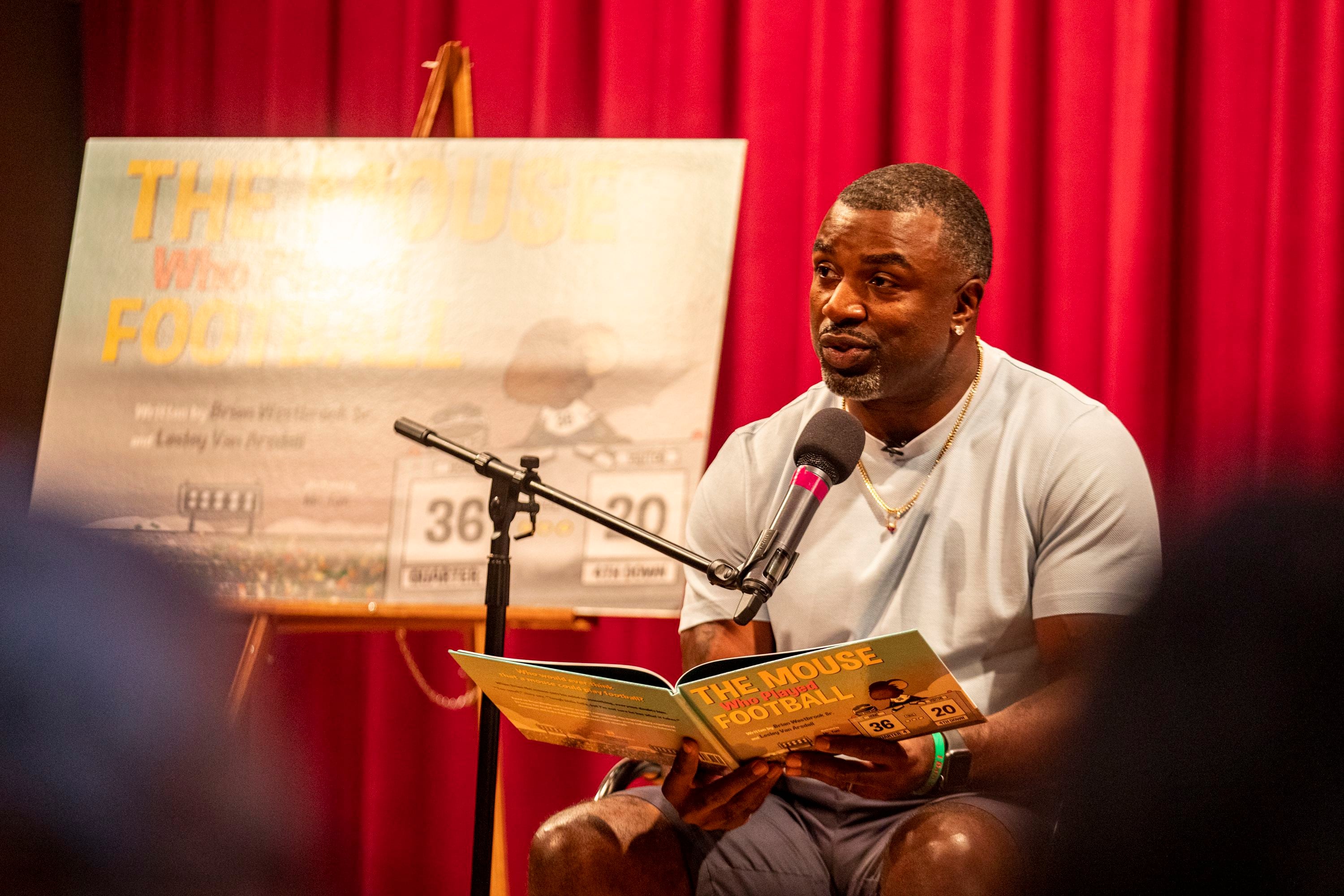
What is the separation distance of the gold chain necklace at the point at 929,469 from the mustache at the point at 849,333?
0.34 feet

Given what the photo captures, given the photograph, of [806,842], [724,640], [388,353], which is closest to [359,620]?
[388,353]

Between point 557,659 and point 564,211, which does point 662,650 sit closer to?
point 557,659

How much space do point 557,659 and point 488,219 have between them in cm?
115

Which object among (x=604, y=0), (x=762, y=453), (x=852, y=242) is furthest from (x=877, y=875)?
(x=604, y=0)

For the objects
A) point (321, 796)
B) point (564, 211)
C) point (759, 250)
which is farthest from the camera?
point (321, 796)

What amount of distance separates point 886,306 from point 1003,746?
670 mm

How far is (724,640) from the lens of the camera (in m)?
1.95

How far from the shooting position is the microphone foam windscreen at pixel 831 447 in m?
1.67

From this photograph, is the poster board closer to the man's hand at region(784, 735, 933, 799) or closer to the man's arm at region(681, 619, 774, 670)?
the man's arm at region(681, 619, 774, 670)

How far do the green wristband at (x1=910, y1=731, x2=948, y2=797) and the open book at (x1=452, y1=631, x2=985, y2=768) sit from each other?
137mm

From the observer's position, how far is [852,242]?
1.95 m

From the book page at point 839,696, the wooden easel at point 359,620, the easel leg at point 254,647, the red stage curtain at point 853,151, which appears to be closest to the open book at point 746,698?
the book page at point 839,696

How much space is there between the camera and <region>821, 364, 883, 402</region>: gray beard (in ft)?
6.37

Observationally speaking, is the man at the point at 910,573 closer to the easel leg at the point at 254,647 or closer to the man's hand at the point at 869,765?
the man's hand at the point at 869,765
